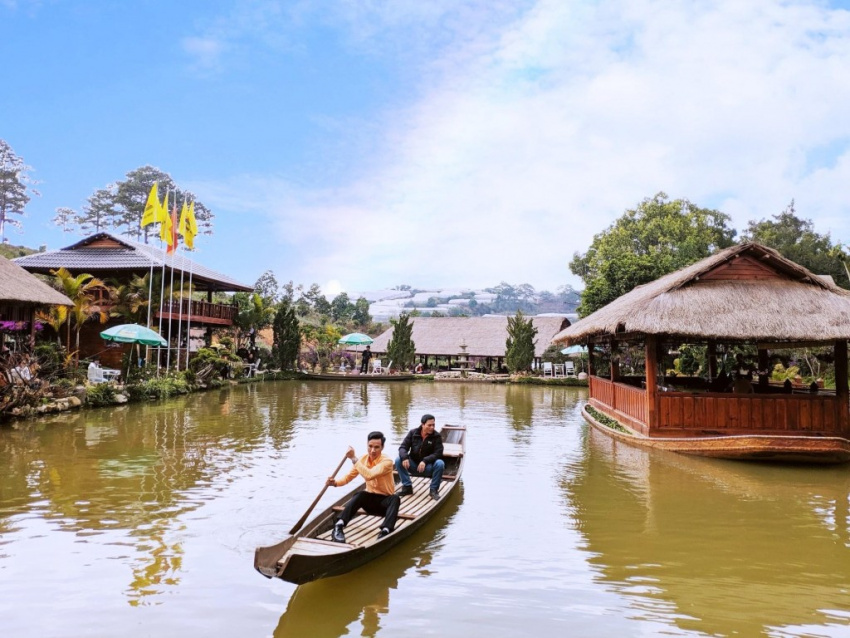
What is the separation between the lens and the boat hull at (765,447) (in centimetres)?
1067

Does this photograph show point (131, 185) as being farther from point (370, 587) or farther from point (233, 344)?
point (370, 587)

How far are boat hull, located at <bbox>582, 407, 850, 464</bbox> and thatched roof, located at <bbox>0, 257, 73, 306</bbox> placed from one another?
52.9 ft

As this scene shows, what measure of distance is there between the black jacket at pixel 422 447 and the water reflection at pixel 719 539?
2.06 meters

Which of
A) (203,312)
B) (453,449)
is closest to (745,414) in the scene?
(453,449)

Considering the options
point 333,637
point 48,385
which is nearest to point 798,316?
point 333,637

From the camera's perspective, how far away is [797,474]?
10.6 m

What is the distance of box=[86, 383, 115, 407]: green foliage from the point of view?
18.2 m

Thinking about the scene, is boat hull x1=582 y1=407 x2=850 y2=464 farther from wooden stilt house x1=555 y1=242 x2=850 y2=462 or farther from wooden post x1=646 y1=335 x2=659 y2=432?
wooden post x1=646 y1=335 x2=659 y2=432

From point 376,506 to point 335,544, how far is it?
3.47 ft

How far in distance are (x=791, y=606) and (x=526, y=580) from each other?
2.30 metres

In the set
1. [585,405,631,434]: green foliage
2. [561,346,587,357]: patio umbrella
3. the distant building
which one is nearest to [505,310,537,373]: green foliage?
the distant building

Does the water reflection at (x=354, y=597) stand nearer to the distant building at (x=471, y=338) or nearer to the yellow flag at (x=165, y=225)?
the yellow flag at (x=165, y=225)

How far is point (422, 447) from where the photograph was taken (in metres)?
8.64

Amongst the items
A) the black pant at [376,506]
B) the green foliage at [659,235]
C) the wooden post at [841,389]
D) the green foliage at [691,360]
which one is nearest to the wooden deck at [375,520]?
the black pant at [376,506]
